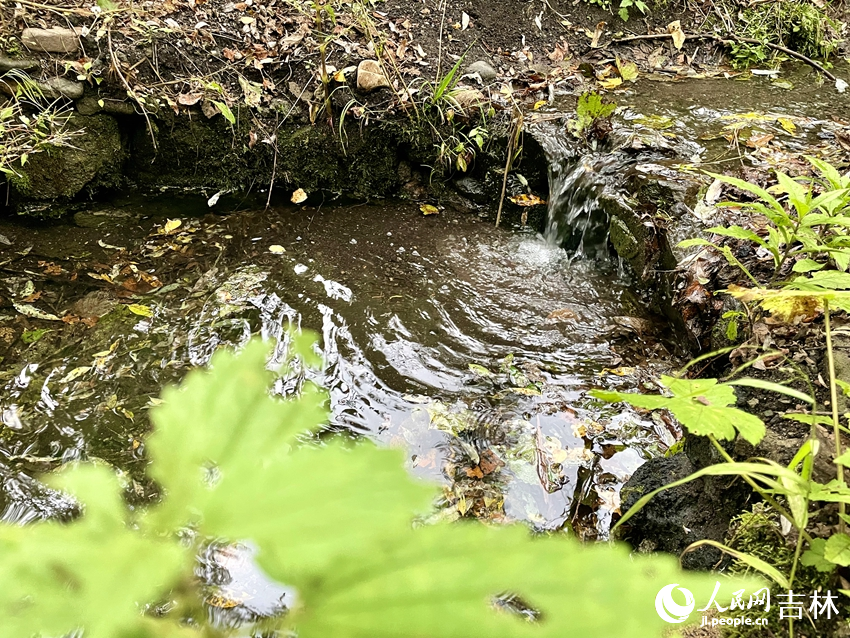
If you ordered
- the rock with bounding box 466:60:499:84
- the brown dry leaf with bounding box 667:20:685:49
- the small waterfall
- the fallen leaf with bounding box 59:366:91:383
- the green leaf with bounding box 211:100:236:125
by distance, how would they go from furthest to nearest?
the brown dry leaf with bounding box 667:20:685:49 < the rock with bounding box 466:60:499:84 < the green leaf with bounding box 211:100:236:125 < the small waterfall < the fallen leaf with bounding box 59:366:91:383

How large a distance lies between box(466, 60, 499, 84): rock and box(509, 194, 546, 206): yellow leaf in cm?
135

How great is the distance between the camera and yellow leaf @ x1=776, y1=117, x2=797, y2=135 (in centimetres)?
436

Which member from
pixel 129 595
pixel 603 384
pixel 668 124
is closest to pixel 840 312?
pixel 603 384

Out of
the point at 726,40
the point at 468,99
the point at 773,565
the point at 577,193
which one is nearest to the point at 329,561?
the point at 773,565

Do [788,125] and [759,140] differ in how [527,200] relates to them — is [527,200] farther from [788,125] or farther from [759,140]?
[788,125]

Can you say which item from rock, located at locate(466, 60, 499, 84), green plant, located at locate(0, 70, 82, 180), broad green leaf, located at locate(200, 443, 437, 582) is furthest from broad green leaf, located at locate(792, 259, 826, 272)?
green plant, located at locate(0, 70, 82, 180)

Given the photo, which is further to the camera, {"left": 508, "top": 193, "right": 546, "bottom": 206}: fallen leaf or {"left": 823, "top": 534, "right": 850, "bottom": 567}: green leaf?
{"left": 508, "top": 193, "right": 546, "bottom": 206}: fallen leaf

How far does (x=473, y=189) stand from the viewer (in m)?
4.87

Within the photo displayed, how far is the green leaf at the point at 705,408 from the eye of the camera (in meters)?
1.25

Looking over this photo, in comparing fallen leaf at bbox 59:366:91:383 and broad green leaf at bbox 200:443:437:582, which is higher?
broad green leaf at bbox 200:443:437:582

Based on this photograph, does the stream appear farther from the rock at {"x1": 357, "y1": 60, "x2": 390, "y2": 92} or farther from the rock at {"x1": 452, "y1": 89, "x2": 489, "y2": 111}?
the rock at {"x1": 357, "y1": 60, "x2": 390, "y2": 92}

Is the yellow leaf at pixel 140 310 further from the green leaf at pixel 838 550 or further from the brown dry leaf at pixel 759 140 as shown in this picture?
the brown dry leaf at pixel 759 140

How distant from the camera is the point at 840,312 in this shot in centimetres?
215

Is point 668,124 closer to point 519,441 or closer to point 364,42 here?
point 364,42
